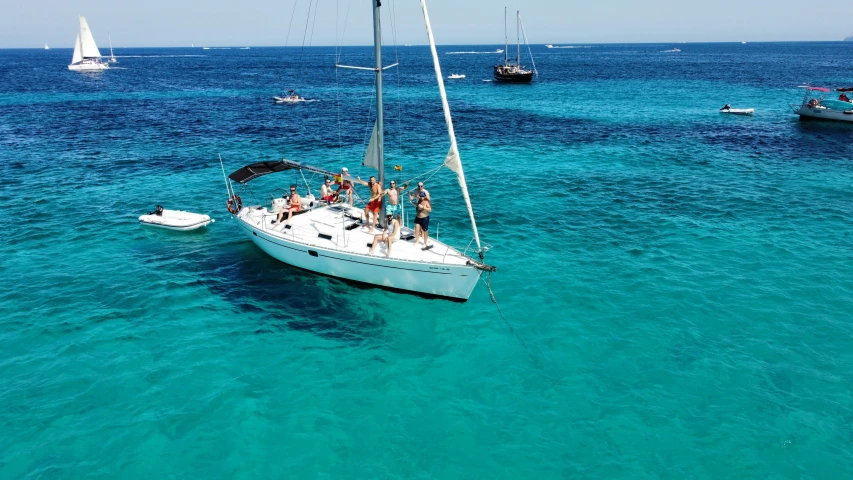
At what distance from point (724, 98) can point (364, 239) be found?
79.3 m

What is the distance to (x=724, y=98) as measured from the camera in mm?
79250

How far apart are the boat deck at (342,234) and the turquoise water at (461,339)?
6.21 ft

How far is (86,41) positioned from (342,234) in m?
170

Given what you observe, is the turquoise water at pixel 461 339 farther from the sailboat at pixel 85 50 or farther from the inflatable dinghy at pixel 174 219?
the sailboat at pixel 85 50

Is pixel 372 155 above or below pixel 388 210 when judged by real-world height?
above

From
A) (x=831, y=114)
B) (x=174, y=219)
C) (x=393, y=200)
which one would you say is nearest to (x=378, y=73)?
(x=393, y=200)

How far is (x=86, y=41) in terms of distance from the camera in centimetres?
14900

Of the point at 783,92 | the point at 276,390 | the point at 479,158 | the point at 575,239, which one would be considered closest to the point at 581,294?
the point at 575,239

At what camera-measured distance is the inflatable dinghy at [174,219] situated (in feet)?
86.3

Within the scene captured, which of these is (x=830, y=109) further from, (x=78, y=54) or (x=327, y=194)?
(x=78, y=54)

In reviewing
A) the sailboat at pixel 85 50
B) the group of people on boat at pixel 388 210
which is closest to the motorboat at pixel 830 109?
the group of people on boat at pixel 388 210

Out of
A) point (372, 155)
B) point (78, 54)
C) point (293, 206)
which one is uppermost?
point (78, 54)

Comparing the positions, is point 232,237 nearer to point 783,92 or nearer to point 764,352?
point 764,352

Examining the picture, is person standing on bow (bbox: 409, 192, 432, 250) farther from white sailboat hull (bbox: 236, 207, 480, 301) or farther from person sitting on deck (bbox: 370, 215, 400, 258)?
person sitting on deck (bbox: 370, 215, 400, 258)
